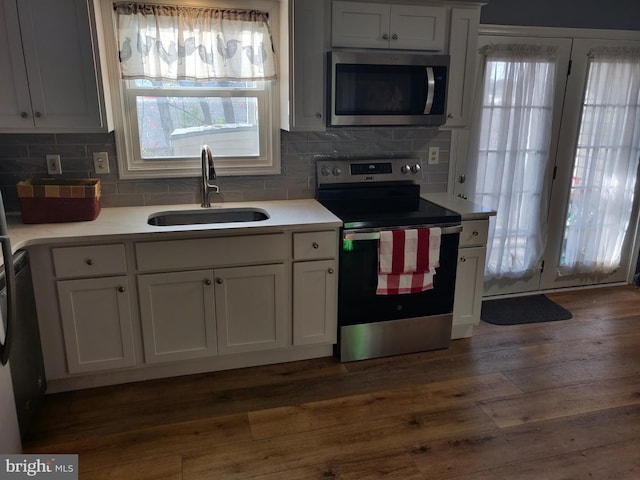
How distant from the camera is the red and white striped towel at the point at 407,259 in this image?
2.65 m

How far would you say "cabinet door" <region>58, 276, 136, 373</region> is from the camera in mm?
2369

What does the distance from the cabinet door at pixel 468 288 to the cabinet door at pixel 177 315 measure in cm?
145

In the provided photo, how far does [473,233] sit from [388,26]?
1.26 meters

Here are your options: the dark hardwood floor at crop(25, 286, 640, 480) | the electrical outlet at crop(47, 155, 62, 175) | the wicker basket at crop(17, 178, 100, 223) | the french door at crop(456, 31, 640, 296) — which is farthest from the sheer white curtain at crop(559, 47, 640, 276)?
the electrical outlet at crop(47, 155, 62, 175)

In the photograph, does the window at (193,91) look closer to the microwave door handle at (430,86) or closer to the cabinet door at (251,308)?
the cabinet door at (251,308)

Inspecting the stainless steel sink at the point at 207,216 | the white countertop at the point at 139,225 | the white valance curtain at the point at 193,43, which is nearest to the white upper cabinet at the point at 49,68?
the white valance curtain at the point at 193,43

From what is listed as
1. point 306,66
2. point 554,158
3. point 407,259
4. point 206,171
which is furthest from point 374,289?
point 554,158

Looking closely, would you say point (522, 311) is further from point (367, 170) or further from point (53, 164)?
point (53, 164)

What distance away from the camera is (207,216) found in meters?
2.89

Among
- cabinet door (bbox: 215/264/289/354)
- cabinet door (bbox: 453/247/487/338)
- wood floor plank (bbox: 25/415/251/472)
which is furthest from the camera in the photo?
cabinet door (bbox: 453/247/487/338)

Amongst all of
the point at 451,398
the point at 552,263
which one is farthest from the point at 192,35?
the point at 552,263

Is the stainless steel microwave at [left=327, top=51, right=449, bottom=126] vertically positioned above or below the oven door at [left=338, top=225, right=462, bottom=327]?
above

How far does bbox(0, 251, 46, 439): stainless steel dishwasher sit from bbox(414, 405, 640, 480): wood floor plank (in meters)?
1.71

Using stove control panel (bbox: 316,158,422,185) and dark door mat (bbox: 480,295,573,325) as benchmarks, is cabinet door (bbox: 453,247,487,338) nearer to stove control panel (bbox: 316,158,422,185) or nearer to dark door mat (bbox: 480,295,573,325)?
dark door mat (bbox: 480,295,573,325)
